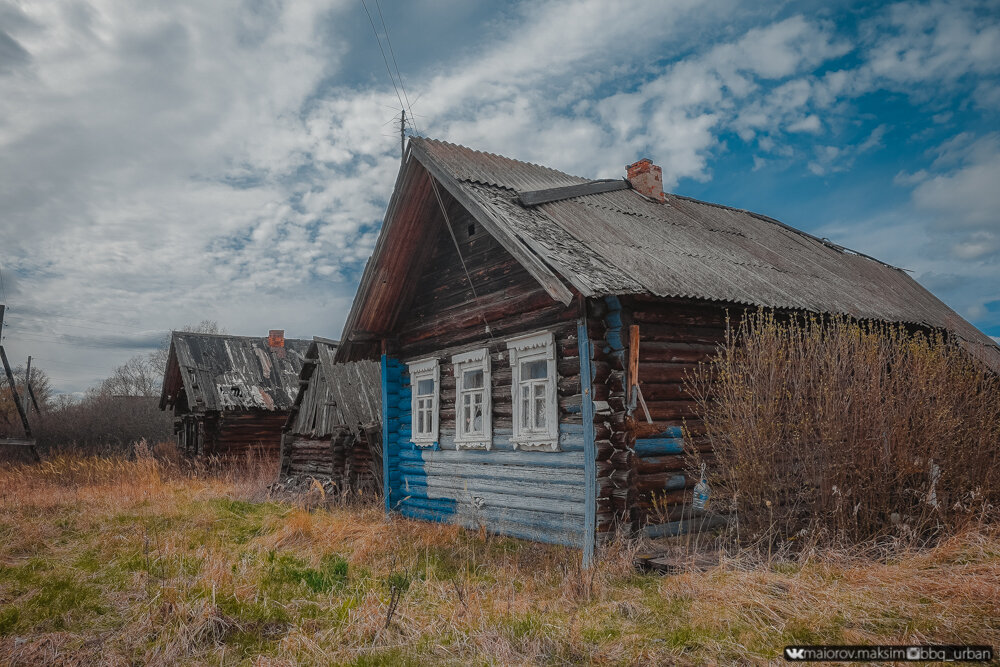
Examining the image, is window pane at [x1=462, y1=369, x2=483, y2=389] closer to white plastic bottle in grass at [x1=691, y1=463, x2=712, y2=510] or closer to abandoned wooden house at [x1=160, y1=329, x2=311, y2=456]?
white plastic bottle in grass at [x1=691, y1=463, x2=712, y2=510]

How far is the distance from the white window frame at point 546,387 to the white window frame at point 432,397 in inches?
74.8

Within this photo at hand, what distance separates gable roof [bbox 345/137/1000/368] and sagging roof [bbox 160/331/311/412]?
12.1 meters

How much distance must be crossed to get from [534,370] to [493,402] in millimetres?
894

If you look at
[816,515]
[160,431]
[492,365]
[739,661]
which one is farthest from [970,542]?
[160,431]

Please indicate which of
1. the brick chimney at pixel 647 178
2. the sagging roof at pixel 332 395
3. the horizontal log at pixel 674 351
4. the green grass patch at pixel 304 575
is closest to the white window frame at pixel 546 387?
the horizontal log at pixel 674 351

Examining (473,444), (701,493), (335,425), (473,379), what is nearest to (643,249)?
(473,379)

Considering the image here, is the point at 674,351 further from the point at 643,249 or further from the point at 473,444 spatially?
the point at 473,444

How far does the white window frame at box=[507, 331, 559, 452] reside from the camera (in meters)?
7.84

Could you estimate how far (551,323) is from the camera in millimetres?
8055

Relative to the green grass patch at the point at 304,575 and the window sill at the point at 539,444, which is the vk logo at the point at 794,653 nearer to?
the green grass patch at the point at 304,575

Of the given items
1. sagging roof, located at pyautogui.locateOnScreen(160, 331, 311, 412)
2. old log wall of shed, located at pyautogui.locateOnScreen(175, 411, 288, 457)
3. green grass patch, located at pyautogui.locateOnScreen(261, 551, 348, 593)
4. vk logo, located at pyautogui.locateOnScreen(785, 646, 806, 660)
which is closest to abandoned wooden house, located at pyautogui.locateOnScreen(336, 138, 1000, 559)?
green grass patch, located at pyautogui.locateOnScreen(261, 551, 348, 593)

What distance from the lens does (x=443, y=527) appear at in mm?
9281

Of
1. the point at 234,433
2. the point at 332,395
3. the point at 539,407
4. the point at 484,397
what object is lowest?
the point at 234,433

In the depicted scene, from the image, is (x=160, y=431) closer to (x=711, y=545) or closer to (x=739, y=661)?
(x=711, y=545)
